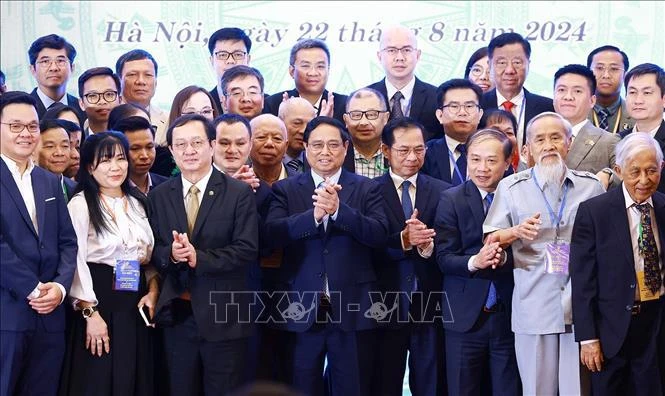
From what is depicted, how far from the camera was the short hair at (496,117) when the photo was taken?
19.6 ft

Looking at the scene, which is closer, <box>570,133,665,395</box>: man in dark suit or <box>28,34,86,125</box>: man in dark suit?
<box>570,133,665,395</box>: man in dark suit

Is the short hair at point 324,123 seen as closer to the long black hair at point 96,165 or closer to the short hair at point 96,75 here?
the long black hair at point 96,165

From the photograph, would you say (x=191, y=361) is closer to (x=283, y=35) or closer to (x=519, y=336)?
(x=519, y=336)

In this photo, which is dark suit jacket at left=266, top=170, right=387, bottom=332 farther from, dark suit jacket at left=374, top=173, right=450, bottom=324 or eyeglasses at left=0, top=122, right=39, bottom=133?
eyeglasses at left=0, top=122, right=39, bottom=133

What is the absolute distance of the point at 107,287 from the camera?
5129mm

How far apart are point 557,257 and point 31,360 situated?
93.2 inches

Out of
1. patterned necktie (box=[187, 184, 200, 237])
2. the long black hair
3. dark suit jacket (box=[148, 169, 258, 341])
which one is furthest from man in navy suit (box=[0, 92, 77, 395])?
patterned necktie (box=[187, 184, 200, 237])

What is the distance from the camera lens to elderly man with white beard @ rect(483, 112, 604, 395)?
204 inches

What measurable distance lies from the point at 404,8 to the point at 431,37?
29cm

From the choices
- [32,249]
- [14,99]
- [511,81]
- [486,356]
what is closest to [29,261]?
[32,249]

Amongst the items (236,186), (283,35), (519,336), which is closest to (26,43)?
(283,35)

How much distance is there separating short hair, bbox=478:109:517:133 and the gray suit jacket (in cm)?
38

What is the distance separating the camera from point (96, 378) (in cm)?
510

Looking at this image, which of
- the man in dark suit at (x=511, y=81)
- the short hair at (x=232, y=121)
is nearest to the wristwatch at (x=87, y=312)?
the short hair at (x=232, y=121)
